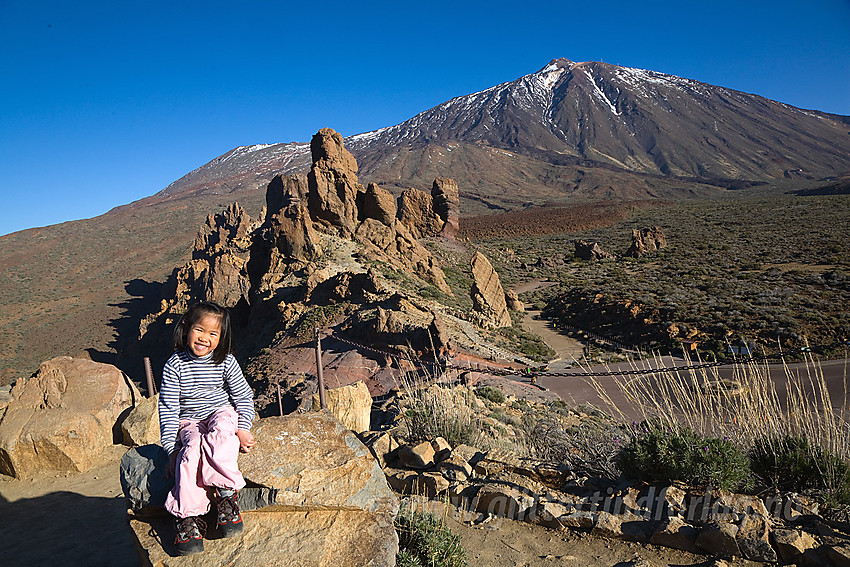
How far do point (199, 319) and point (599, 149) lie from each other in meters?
166

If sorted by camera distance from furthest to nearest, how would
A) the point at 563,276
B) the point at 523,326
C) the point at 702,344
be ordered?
the point at 563,276
the point at 523,326
the point at 702,344

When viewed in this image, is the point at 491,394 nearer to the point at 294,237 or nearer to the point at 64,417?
the point at 64,417

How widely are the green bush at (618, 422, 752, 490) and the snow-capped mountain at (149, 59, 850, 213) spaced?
8555 centimetres

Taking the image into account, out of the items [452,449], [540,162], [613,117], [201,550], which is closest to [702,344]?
[452,449]

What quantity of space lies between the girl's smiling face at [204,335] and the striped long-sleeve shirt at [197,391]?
61mm

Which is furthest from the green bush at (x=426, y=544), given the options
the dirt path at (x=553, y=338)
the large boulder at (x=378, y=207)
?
the large boulder at (x=378, y=207)

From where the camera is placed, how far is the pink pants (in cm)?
233

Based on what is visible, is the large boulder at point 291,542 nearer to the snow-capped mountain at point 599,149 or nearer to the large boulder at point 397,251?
the large boulder at point 397,251

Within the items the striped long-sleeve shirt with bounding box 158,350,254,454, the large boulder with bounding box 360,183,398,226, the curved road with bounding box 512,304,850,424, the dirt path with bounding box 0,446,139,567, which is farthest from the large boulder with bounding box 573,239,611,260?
the striped long-sleeve shirt with bounding box 158,350,254,454

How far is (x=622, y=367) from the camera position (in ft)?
43.3

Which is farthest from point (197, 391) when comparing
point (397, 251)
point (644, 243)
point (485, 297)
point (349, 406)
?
point (644, 243)

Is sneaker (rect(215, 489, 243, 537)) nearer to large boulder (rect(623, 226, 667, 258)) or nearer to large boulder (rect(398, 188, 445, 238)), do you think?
large boulder (rect(398, 188, 445, 238))

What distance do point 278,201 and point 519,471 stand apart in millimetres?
37458

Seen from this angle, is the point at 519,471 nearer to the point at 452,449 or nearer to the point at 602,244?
the point at 452,449
